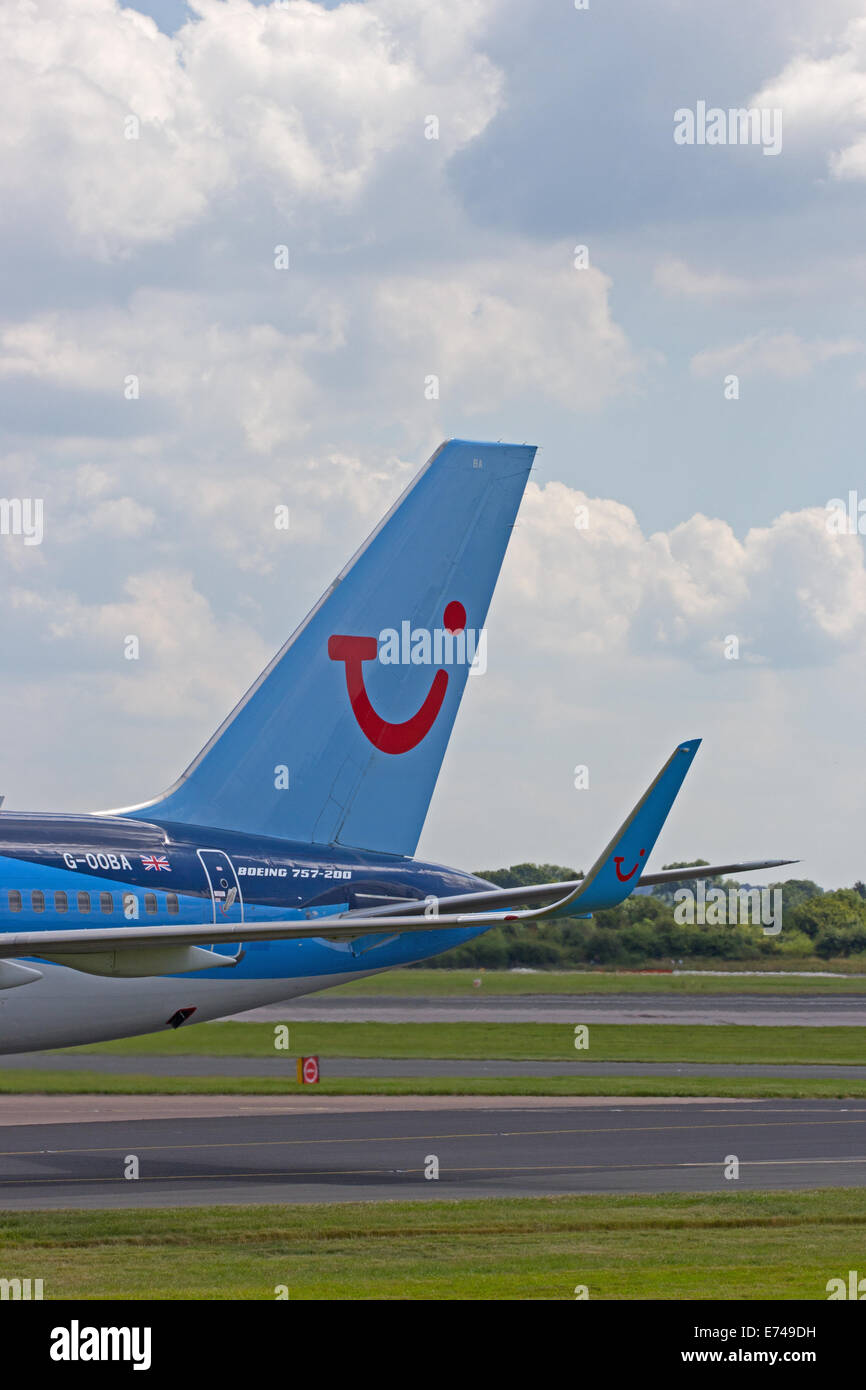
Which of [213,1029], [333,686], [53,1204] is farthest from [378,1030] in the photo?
[53,1204]

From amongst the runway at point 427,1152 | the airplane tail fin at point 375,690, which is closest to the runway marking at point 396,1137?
the runway at point 427,1152

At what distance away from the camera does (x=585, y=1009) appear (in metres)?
80.6

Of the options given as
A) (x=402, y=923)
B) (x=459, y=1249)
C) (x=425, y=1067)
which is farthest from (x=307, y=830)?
(x=425, y=1067)

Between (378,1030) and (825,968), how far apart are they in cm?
4135

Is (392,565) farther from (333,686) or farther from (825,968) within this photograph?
(825,968)

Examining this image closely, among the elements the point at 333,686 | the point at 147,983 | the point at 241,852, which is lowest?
the point at 147,983

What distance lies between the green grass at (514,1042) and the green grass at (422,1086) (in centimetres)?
215

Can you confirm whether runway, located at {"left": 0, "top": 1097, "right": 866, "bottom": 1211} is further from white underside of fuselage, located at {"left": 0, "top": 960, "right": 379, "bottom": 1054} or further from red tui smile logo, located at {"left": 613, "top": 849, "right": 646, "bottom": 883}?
red tui smile logo, located at {"left": 613, "top": 849, "right": 646, "bottom": 883}

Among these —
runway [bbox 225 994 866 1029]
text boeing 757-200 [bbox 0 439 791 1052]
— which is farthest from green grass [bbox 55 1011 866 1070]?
text boeing 757-200 [bbox 0 439 791 1052]

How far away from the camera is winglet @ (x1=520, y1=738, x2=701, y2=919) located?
20.5 metres
